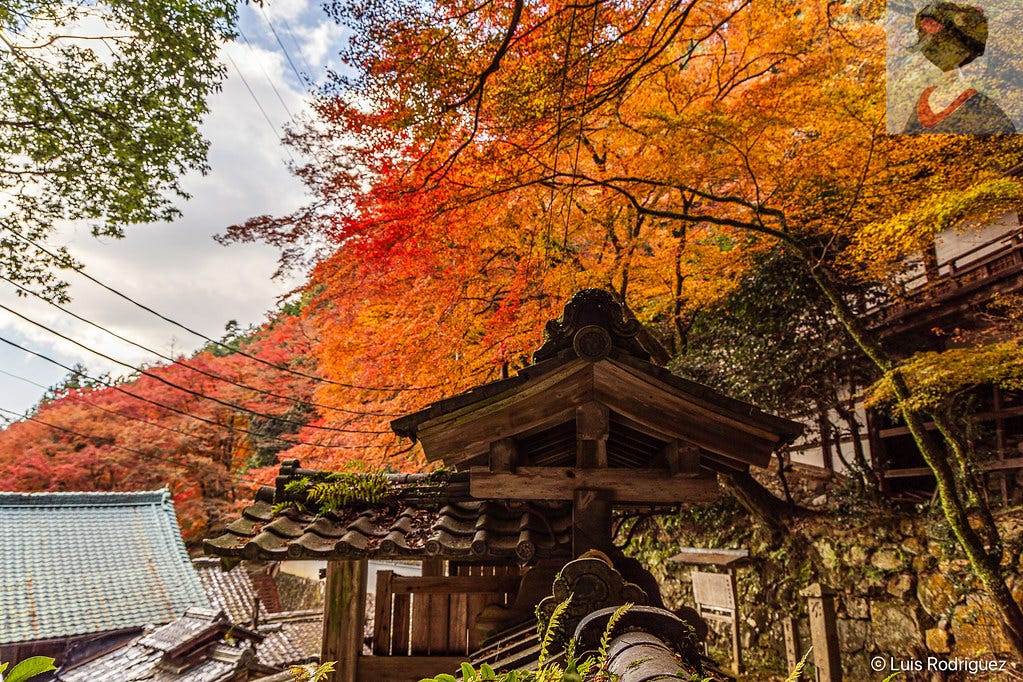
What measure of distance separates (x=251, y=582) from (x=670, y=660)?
2231 centimetres

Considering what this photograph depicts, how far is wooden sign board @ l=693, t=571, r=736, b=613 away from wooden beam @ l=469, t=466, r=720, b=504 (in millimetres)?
7519

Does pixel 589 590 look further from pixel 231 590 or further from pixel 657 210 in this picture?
pixel 231 590

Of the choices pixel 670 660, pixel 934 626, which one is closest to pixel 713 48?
pixel 934 626

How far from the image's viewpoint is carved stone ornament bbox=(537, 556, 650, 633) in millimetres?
2654

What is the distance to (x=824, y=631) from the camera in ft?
18.9

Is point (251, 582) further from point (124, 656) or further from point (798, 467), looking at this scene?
point (798, 467)

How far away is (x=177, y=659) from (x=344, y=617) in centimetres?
1072

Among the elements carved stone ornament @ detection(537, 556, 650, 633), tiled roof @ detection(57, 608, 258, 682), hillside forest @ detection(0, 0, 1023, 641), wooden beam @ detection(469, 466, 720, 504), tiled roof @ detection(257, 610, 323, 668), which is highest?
hillside forest @ detection(0, 0, 1023, 641)

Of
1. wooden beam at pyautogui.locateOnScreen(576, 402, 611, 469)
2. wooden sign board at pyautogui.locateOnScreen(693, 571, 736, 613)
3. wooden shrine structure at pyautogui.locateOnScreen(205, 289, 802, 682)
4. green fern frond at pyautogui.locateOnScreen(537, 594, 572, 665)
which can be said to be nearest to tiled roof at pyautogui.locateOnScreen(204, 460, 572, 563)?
wooden shrine structure at pyautogui.locateOnScreen(205, 289, 802, 682)

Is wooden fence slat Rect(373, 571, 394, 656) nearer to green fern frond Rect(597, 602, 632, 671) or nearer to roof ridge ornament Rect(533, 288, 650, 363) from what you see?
roof ridge ornament Rect(533, 288, 650, 363)

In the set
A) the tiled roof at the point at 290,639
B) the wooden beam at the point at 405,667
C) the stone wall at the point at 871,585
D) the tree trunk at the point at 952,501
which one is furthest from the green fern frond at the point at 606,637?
the tiled roof at the point at 290,639

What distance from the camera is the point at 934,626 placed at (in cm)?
805

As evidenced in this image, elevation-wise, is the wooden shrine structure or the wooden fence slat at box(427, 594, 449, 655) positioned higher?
the wooden shrine structure

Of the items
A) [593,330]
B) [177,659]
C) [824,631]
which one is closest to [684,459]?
[593,330]
